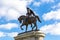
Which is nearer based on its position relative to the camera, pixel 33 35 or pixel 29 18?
pixel 33 35

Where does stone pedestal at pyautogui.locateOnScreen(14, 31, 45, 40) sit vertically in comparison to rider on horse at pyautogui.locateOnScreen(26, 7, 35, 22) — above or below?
below

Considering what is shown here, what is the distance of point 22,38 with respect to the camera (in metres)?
34.1

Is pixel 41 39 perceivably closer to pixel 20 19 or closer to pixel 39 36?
pixel 39 36

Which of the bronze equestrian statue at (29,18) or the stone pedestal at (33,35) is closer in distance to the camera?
the stone pedestal at (33,35)

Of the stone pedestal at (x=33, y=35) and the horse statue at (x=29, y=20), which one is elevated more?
the horse statue at (x=29, y=20)

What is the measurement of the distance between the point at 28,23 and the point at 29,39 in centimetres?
195

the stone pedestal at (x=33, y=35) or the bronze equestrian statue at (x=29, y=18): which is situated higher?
the bronze equestrian statue at (x=29, y=18)

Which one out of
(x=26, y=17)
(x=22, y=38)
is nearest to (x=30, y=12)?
(x=26, y=17)

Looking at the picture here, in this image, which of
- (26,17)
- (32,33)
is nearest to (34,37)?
(32,33)

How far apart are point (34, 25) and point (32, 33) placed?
122cm

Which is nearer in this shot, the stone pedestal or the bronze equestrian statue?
the stone pedestal

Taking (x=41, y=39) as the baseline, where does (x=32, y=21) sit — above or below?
above

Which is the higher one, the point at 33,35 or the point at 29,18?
the point at 29,18

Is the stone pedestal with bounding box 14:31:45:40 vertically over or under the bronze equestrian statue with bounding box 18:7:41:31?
under
